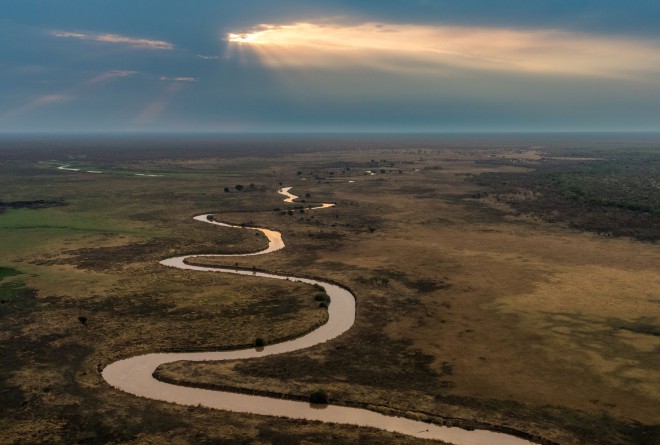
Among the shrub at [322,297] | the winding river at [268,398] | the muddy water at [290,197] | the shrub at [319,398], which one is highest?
the muddy water at [290,197]

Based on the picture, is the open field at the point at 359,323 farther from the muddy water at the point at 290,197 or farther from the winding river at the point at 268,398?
the muddy water at the point at 290,197

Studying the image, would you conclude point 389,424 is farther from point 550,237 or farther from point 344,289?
point 550,237

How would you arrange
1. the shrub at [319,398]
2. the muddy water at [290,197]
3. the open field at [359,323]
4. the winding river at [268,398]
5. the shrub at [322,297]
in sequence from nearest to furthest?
the winding river at [268,398] → the open field at [359,323] → the shrub at [319,398] → the shrub at [322,297] → the muddy water at [290,197]

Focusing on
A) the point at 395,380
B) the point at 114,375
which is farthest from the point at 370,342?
the point at 114,375

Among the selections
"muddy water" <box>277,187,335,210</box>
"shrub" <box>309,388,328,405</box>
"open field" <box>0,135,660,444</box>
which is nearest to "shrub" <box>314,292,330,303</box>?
"open field" <box>0,135,660,444</box>

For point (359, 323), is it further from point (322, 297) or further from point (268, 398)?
point (268, 398)

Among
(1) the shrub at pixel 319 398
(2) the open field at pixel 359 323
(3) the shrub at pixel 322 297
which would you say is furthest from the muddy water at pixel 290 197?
(1) the shrub at pixel 319 398

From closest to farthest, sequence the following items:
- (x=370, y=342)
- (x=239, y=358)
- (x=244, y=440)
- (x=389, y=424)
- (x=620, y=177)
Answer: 1. (x=244, y=440)
2. (x=389, y=424)
3. (x=239, y=358)
4. (x=370, y=342)
5. (x=620, y=177)

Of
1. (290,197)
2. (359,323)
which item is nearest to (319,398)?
(359,323)
